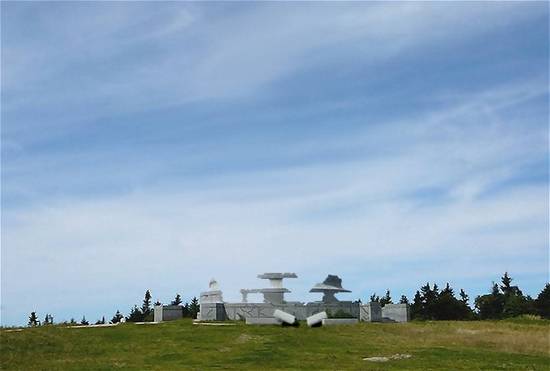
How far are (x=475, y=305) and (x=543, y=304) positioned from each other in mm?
8846

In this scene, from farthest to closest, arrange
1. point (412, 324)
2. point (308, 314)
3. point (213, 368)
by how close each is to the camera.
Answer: point (308, 314), point (412, 324), point (213, 368)

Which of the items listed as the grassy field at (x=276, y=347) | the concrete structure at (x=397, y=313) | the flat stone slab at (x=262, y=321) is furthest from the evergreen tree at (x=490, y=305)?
the flat stone slab at (x=262, y=321)

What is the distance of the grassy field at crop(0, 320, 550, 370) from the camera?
31.9 metres

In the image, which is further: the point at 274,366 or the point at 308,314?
the point at 308,314

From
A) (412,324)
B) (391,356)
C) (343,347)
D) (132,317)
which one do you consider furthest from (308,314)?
(132,317)

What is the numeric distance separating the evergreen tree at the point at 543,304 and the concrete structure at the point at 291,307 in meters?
25.3

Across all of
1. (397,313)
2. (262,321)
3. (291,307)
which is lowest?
(262,321)

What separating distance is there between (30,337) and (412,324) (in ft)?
88.0

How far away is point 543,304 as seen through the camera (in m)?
74.6

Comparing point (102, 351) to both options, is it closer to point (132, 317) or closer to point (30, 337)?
point (30, 337)

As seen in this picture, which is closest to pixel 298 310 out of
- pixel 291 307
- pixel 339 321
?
pixel 291 307

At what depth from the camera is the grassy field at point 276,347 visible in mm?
31938

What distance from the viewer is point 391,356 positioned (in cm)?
3400

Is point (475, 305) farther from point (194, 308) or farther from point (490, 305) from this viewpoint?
point (194, 308)
